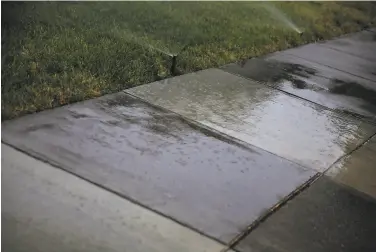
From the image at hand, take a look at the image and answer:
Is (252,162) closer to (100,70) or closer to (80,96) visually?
(80,96)

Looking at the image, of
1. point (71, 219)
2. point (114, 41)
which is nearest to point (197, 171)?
point (71, 219)

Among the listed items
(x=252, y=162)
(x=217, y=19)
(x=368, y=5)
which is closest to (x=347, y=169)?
(x=252, y=162)

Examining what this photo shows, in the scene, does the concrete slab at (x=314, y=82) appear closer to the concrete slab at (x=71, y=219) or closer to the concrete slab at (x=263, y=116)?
the concrete slab at (x=263, y=116)

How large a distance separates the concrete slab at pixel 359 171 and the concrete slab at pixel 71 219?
4.59 feet

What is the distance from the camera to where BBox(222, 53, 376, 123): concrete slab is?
5.51 meters

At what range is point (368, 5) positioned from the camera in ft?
40.1

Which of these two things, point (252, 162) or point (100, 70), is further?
point (100, 70)

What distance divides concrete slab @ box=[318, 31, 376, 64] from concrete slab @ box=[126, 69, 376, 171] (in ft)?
10.0

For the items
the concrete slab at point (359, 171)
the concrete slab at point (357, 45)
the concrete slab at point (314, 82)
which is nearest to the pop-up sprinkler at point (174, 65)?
the concrete slab at point (314, 82)

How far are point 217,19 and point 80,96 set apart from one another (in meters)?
3.91

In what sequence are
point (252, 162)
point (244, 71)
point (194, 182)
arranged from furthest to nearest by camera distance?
point (244, 71)
point (252, 162)
point (194, 182)

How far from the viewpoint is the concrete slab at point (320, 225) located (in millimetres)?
2941

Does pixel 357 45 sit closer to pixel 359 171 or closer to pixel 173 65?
pixel 173 65

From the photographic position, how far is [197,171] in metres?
3.50
